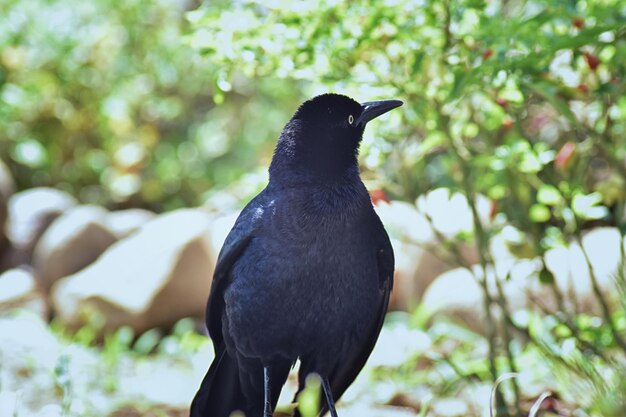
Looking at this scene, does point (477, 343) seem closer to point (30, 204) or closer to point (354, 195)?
point (354, 195)

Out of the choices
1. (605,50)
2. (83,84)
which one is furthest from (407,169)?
(83,84)

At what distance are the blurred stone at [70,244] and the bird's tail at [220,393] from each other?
11.1 ft

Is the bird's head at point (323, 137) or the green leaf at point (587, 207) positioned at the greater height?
the bird's head at point (323, 137)

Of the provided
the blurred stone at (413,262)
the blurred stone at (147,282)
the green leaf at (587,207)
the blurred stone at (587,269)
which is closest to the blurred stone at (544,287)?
the blurred stone at (587,269)

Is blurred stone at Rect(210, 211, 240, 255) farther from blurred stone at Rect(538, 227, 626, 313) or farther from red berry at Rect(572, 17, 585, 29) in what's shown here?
red berry at Rect(572, 17, 585, 29)

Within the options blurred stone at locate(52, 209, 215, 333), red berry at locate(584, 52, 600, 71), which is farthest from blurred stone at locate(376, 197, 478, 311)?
red berry at locate(584, 52, 600, 71)

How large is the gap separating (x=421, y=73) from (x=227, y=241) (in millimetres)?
1079

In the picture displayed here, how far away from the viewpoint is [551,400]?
348 centimetres

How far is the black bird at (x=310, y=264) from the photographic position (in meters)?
2.82

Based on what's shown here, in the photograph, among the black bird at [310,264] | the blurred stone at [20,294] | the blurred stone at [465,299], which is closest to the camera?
the black bird at [310,264]

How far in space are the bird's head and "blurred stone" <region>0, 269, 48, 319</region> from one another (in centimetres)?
357

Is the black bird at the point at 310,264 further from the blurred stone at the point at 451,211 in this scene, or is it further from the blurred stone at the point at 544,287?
the blurred stone at the point at 544,287

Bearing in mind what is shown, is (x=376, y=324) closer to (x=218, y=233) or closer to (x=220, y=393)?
(x=220, y=393)

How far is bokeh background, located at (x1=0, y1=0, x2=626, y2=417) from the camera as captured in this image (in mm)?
3260
